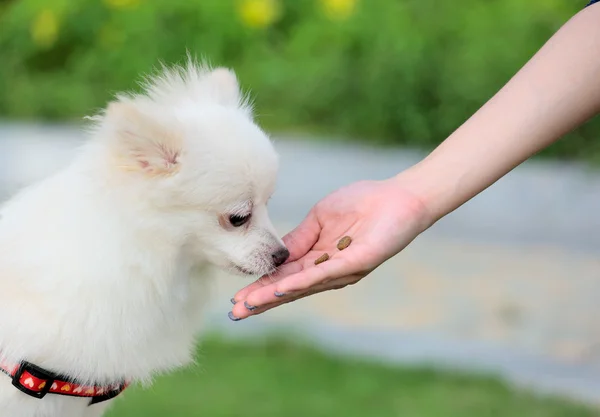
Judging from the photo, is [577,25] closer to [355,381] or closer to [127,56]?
[355,381]

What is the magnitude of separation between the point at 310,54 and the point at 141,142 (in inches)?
134

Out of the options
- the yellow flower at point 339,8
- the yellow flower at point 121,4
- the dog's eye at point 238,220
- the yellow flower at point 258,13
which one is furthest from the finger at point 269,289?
the yellow flower at point 121,4

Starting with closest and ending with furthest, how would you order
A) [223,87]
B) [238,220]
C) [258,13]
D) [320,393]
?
1. [238,220]
2. [223,87]
3. [320,393]
4. [258,13]

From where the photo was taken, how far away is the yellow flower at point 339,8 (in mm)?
5113

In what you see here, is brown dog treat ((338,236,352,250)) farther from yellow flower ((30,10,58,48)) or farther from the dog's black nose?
yellow flower ((30,10,58,48))

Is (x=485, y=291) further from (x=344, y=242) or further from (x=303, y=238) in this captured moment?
(x=344, y=242)

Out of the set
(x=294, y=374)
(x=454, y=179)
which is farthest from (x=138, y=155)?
(x=294, y=374)

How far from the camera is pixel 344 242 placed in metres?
2.10

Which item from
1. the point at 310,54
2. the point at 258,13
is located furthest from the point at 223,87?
the point at 258,13

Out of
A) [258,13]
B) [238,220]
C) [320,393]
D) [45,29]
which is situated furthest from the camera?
[45,29]

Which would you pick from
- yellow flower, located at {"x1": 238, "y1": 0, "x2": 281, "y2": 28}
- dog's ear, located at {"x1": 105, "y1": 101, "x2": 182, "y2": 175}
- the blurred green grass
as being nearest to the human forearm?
dog's ear, located at {"x1": 105, "y1": 101, "x2": 182, "y2": 175}

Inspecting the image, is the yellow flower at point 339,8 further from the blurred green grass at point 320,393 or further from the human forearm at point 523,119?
the human forearm at point 523,119

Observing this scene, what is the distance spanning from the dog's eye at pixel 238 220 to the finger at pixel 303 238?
212 millimetres

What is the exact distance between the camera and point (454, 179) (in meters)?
2.06
